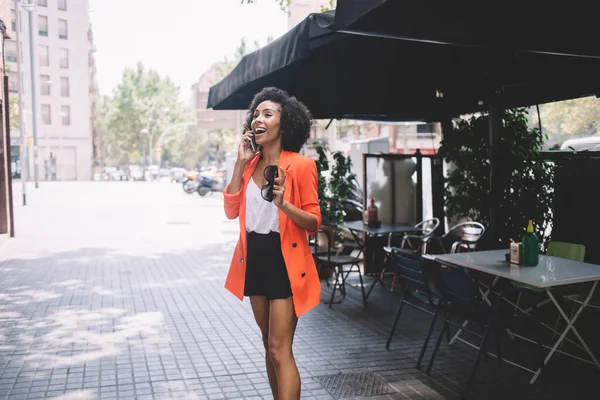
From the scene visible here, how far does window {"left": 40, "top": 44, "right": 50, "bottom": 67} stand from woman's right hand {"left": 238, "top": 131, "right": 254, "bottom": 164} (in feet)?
205

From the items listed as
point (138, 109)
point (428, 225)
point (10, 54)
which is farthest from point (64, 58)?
point (428, 225)

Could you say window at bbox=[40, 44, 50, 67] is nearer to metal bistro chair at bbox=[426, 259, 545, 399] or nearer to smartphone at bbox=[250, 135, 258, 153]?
metal bistro chair at bbox=[426, 259, 545, 399]

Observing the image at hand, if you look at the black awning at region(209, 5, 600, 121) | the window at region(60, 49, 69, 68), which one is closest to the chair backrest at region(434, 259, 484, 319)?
the black awning at region(209, 5, 600, 121)

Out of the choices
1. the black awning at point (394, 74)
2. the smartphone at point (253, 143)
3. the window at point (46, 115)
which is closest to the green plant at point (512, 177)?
the black awning at point (394, 74)

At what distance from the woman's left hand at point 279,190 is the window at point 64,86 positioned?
64.0m

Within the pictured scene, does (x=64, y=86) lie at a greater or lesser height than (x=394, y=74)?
greater

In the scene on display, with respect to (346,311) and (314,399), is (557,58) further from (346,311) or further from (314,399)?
(314,399)

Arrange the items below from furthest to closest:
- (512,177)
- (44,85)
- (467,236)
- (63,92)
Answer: (63,92), (44,85), (467,236), (512,177)

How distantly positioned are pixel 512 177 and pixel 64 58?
61.3 meters

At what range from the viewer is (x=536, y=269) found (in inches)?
182

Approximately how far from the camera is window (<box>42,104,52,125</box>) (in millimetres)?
60406

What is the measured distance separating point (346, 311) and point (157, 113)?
64.5 meters

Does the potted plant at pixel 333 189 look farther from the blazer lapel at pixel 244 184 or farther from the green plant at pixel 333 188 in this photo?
the blazer lapel at pixel 244 184

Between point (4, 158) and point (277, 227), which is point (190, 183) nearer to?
point (4, 158)
